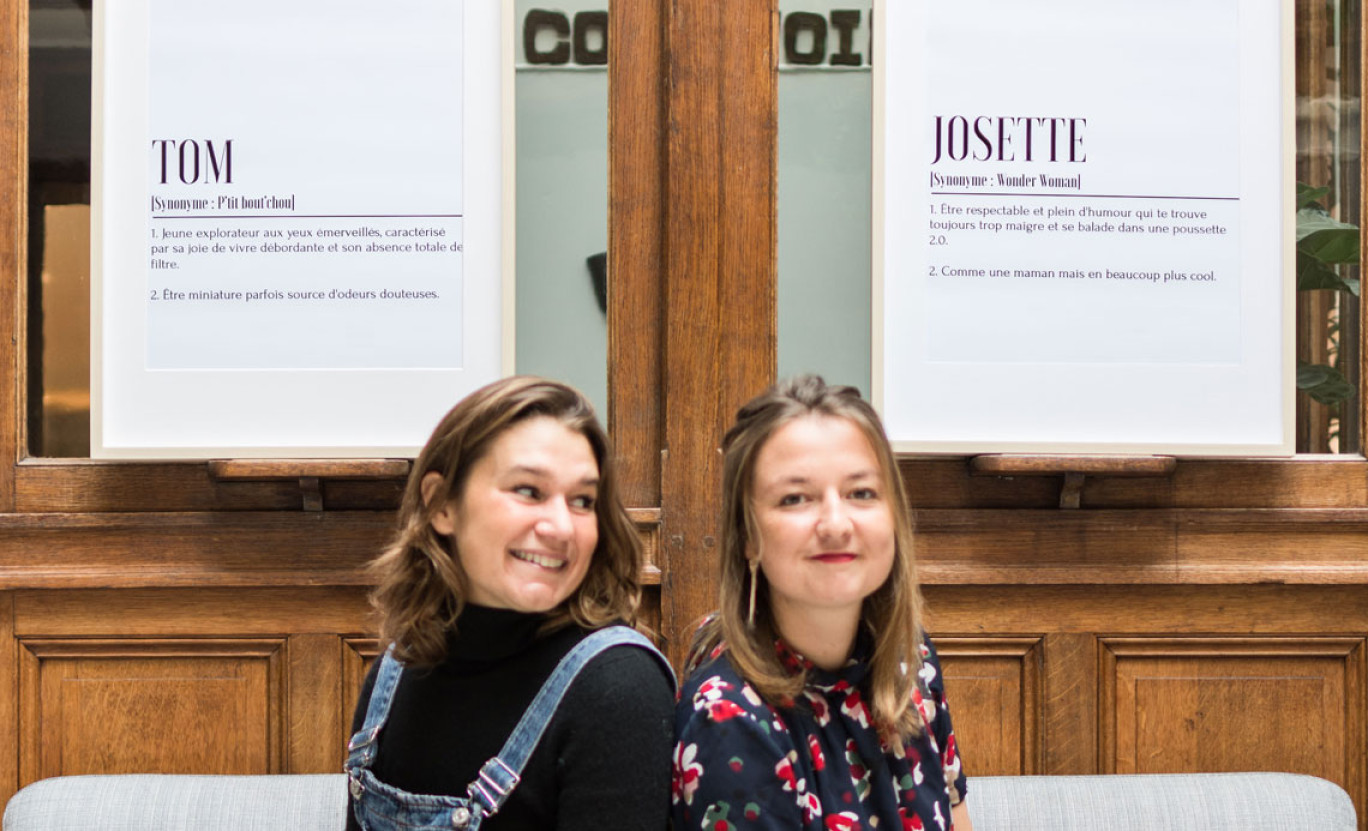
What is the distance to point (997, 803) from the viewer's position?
205 centimetres

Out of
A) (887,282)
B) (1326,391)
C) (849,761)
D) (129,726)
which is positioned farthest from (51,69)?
(1326,391)

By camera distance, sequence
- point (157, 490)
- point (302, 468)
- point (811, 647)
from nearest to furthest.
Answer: point (811, 647), point (302, 468), point (157, 490)

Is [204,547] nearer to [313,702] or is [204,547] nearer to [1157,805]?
[313,702]

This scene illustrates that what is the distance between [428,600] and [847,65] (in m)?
1.27

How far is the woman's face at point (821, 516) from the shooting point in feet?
4.98

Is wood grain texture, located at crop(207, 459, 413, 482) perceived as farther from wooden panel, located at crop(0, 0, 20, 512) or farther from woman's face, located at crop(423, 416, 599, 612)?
woman's face, located at crop(423, 416, 599, 612)

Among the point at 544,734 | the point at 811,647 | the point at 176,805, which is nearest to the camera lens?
the point at 544,734

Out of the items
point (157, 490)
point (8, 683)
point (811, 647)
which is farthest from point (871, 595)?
point (8, 683)

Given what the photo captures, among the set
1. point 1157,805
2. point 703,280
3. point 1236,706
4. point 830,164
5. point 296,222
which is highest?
point 830,164

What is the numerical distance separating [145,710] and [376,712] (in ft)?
Result: 2.70

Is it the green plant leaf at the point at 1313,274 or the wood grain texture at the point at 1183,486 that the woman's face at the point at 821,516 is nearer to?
the wood grain texture at the point at 1183,486

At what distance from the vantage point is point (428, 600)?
1.59 metres

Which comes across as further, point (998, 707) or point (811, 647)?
point (998, 707)

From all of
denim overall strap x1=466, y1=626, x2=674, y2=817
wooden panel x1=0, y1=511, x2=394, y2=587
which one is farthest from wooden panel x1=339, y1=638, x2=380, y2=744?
denim overall strap x1=466, y1=626, x2=674, y2=817
